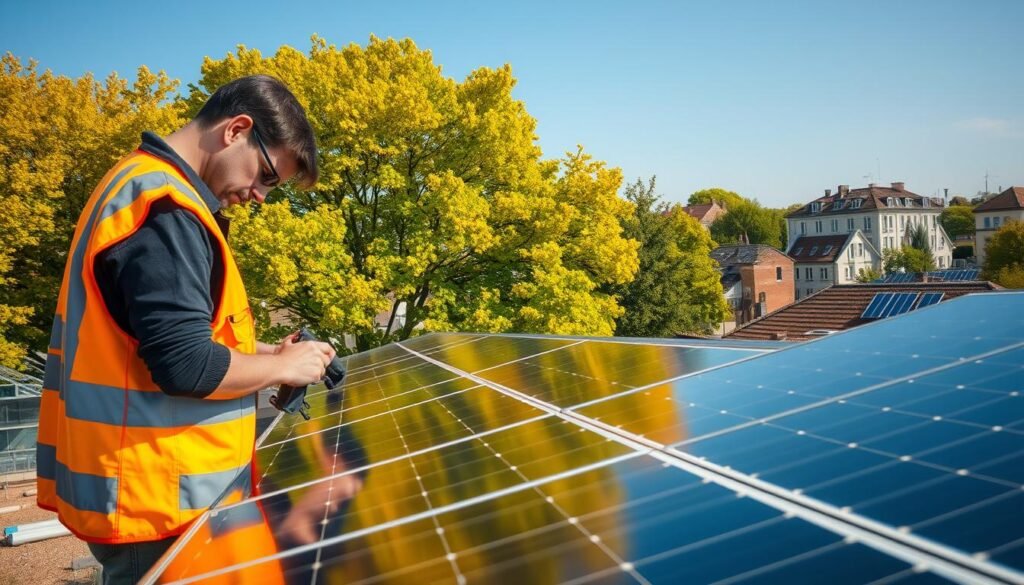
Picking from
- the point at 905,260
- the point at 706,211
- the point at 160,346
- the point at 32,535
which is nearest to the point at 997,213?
the point at 905,260

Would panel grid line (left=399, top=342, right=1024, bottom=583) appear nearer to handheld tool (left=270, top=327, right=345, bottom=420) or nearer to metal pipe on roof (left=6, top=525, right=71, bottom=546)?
handheld tool (left=270, top=327, right=345, bottom=420)

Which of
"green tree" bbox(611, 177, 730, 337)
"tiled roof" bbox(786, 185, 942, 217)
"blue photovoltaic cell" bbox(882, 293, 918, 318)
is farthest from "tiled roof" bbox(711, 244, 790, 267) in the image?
"blue photovoltaic cell" bbox(882, 293, 918, 318)

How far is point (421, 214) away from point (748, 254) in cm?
6727

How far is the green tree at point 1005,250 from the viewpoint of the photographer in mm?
71125

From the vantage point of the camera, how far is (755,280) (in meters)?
80.0

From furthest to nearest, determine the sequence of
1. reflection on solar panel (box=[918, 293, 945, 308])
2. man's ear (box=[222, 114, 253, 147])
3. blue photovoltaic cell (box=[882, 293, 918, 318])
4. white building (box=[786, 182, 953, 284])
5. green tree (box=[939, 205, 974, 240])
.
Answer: green tree (box=[939, 205, 974, 240]) < white building (box=[786, 182, 953, 284]) < blue photovoltaic cell (box=[882, 293, 918, 318]) < reflection on solar panel (box=[918, 293, 945, 308]) < man's ear (box=[222, 114, 253, 147])

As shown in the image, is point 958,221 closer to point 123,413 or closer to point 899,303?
point 899,303

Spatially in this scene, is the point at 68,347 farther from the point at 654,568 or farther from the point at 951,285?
the point at 951,285

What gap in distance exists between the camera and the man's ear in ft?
8.96

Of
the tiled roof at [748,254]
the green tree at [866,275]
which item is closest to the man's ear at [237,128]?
the tiled roof at [748,254]

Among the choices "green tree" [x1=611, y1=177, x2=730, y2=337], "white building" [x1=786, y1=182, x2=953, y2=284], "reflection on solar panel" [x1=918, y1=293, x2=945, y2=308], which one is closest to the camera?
"reflection on solar panel" [x1=918, y1=293, x2=945, y2=308]

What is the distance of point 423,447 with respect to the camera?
4.08 metres

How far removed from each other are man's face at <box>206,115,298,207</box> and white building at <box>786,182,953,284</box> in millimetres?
109696

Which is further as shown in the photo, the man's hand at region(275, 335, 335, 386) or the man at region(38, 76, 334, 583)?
the man's hand at region(275, 335, 335, 386)
